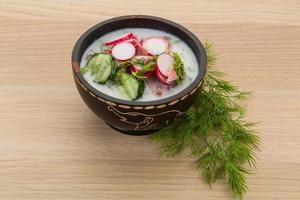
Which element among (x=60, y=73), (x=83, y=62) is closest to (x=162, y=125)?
(x=83, y=62)

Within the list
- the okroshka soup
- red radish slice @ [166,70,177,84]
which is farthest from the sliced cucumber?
red radish slice @ [166,70,177,84]

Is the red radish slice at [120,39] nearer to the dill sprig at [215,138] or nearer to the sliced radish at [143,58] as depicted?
the sliced radish at [143,58]

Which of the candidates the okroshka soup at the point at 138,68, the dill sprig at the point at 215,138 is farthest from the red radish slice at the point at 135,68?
the dill sprig at the point at 215,138

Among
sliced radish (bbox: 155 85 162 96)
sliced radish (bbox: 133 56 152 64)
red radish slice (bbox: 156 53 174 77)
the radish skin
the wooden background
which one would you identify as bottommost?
the wooden background

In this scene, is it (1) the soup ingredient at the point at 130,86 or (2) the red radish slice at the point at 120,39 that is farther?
(2) the red radish slice at the point at 120,39

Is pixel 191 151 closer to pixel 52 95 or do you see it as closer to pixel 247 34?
pixel 52 95

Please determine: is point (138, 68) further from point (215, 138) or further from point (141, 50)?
point (215, 138)

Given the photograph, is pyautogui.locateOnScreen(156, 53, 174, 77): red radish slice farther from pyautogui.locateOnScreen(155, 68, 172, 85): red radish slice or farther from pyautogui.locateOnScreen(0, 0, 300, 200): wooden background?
pyautogui.locateOnScreen(0, 0, 300, 200): wooden background
